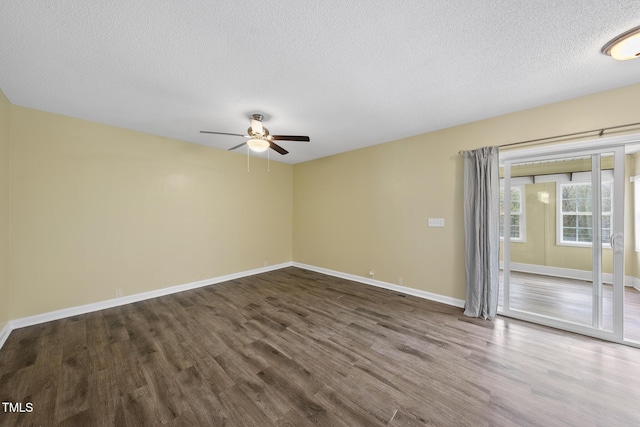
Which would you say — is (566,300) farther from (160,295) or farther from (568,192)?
(160,295)

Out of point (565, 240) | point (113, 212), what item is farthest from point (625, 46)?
point (113, 212)

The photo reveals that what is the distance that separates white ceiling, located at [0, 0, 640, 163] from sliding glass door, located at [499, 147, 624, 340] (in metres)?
0.85

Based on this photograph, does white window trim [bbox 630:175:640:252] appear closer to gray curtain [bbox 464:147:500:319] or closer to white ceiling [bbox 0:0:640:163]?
white ceiling [bbox 0:0:640:163]

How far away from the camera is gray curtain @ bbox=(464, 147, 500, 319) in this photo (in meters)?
2.94

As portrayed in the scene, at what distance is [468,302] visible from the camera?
307cm

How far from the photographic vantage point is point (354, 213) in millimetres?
4652

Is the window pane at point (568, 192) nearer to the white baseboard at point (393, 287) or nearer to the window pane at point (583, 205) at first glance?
the window pane at point (583, 205)

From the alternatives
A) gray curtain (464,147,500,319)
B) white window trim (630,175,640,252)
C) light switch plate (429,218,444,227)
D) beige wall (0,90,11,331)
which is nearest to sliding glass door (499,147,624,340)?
gray curtain (464,147,500,319)

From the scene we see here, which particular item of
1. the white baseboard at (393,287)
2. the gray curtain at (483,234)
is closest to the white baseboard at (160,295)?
the white baseboard at (393,287)

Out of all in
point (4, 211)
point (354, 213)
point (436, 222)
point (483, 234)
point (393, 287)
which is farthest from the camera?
point (354, 213)

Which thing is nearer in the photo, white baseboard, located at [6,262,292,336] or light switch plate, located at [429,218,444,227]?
white baseboard, located at [6,262,292,336]

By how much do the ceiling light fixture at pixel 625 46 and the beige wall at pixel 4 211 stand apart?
572cm

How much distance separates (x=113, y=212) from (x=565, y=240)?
20.8 ft

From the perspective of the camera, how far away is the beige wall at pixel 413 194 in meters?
2.62
